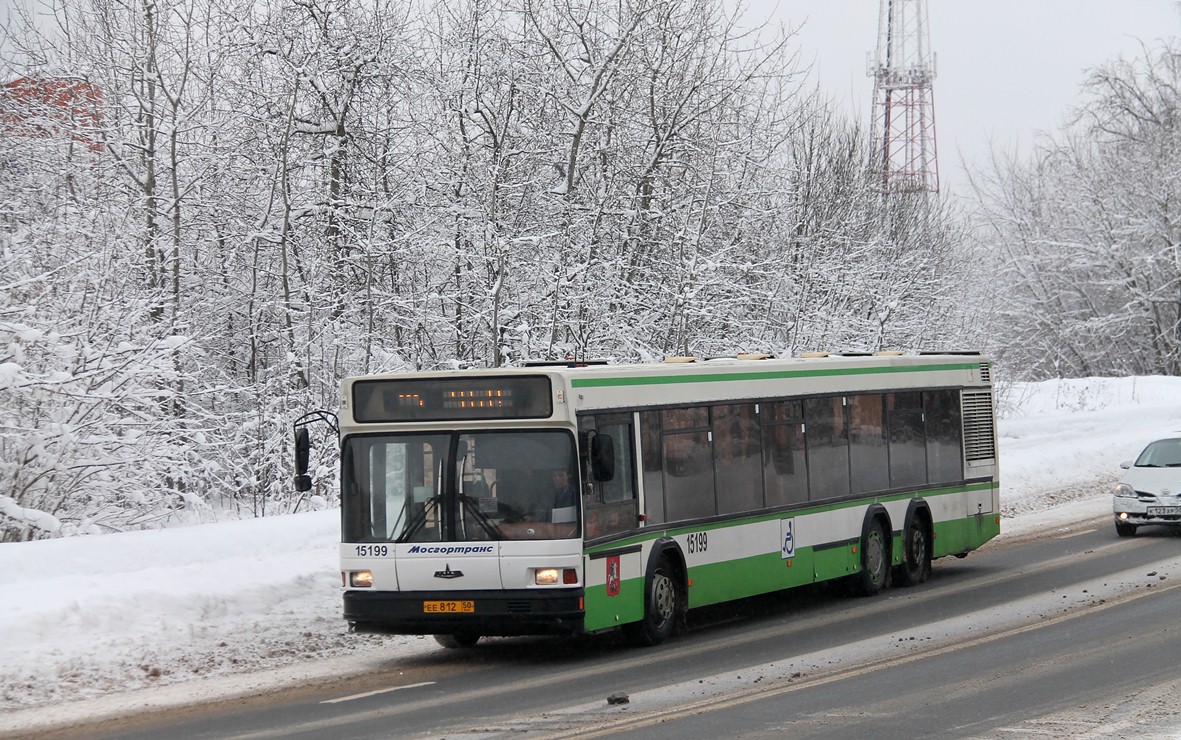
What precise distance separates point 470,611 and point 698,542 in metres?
2.72

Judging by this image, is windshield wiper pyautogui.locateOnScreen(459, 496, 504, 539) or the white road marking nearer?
the white road marking

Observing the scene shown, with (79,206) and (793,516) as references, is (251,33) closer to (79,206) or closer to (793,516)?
(79,206)

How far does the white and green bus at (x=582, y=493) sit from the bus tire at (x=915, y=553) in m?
1.60

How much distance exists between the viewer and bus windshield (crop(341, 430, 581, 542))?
12070 millimetres

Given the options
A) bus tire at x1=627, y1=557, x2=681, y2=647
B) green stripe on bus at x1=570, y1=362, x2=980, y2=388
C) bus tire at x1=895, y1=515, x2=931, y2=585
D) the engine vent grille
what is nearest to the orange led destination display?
green stripe on bus at x1=570, y1=362, x2=980, y2=388

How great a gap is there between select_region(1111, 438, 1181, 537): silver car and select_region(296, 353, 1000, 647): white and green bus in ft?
26.0

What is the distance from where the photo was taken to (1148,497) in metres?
22.2

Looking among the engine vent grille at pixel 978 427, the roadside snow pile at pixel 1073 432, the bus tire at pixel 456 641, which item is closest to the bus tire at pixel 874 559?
the engine vent grille at pixel 978 427

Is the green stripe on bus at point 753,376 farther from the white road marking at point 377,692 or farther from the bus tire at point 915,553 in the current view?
the white road marking at point 377,692

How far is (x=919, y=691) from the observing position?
1038cm

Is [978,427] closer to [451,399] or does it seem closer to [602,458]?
[602,458]

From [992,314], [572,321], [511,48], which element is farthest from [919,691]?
[992,314]

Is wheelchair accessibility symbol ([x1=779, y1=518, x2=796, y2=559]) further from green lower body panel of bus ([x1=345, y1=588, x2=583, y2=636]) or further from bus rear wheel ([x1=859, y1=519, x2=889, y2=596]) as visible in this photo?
green lower body panel of bus ([x1=345, y1=588, x2=583, y2=636])

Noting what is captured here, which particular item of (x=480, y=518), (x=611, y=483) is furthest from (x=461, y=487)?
(x=611, y=483)
